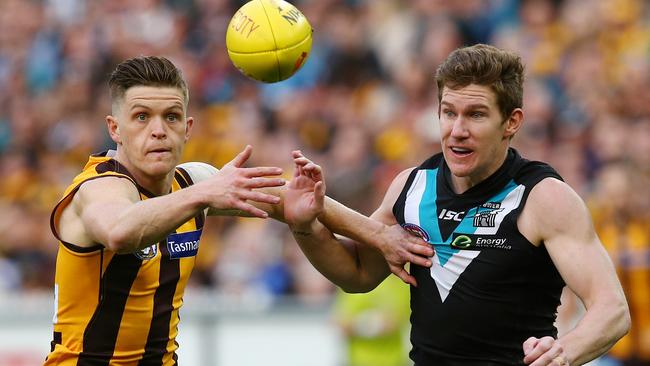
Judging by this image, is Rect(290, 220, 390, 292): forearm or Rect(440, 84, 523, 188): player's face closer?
Rect(440, 84, 523, 188): player's face

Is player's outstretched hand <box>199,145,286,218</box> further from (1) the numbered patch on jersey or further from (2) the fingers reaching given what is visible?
(1) the numbered patch on jersey

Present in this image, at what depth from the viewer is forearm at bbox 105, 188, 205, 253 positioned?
5598mm

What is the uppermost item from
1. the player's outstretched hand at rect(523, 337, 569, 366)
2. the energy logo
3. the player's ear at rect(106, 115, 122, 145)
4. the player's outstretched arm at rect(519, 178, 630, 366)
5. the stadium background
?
the stadium background

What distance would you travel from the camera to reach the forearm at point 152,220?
18.4ft

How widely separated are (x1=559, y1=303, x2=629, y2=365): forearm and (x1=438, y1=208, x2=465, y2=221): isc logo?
896 millimetres

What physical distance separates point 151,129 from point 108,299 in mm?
893

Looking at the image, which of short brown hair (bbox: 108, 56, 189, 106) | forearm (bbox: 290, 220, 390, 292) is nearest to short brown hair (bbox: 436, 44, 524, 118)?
forearm (bbox: 290, 220, 390, 292)

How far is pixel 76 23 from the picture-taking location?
17.3 metres

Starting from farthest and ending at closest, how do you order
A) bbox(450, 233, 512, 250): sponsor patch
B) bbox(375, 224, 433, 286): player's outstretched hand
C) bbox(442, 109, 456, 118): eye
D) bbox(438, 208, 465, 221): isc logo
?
1. bbox(375, 224, 433, 286): player's outstretched hand
2. bbox(438, 208, 465, 221): isc logo
3. bbox(442, 109, 456, 118): eye
4. bbox(450, 233, 512, 250): sponsor patch

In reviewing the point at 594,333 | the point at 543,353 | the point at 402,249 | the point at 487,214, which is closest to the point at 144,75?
the point at 402,249

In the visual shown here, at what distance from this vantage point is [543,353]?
218 inches

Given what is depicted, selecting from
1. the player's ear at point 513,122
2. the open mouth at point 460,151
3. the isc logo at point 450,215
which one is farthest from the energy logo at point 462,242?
the player's ear at point 513,122

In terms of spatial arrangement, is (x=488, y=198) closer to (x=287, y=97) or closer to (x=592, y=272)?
(x=592, y=272)

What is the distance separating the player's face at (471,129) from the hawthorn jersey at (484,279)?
0.49 ft
